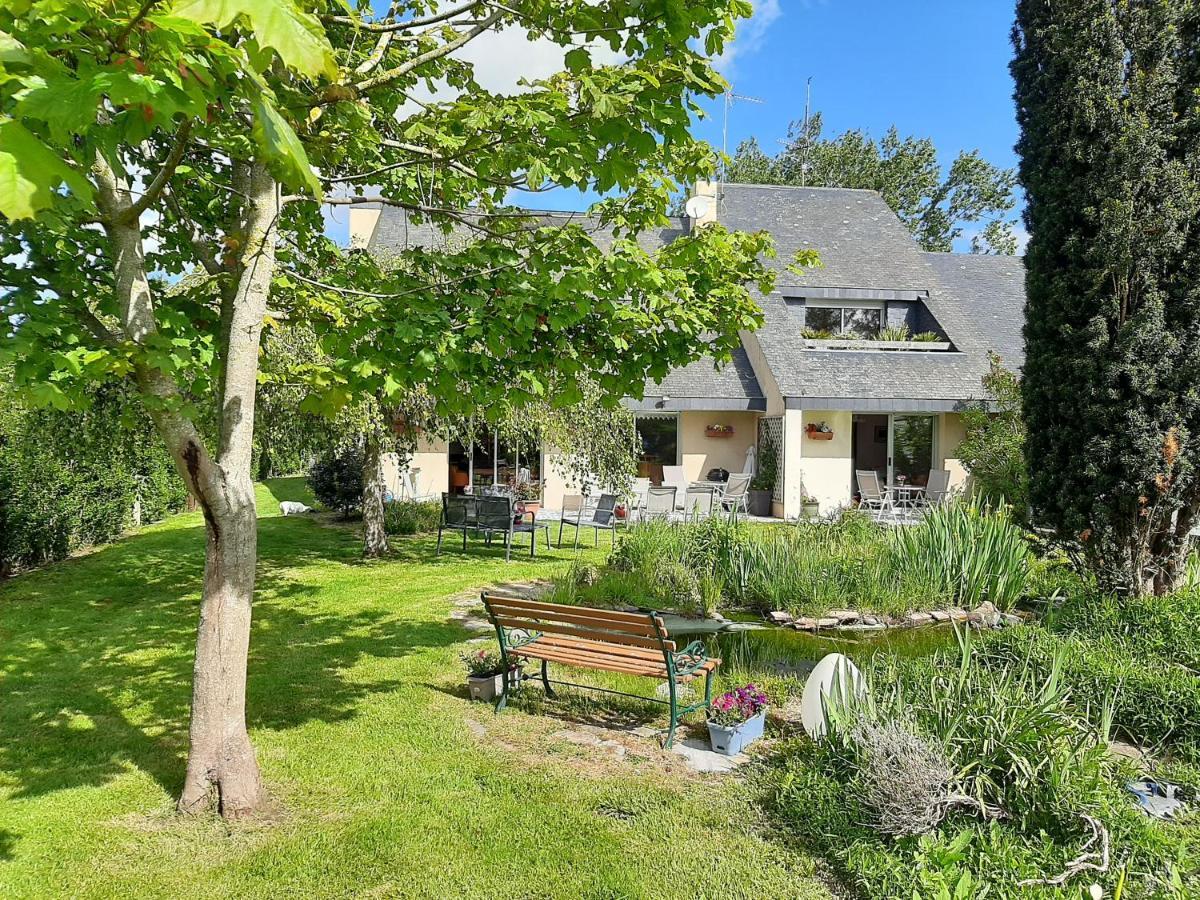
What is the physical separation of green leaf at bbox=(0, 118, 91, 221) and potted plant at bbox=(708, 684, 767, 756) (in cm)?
421

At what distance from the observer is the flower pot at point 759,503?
17.4 m

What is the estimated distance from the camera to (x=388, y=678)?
590cm

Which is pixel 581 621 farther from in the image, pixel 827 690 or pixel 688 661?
pixel 827 690

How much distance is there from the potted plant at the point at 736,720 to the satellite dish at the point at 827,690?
354 mm

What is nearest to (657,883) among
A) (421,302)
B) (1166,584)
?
(421,302)

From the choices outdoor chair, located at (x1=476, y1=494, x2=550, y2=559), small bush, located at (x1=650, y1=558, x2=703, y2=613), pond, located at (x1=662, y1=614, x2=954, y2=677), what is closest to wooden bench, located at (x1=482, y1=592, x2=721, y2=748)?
pond, located at (x1=662, y1=614, x2=954, y2=677)

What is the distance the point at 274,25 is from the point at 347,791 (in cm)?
387

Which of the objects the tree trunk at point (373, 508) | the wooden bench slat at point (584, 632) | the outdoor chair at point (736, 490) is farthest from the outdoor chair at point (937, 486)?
the wooden bench slat at point (584, 632)

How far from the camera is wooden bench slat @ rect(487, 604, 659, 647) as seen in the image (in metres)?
4.61

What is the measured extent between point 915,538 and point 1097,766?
16.2ft

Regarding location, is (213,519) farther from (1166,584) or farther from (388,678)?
(1166,584)

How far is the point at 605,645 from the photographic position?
5.19m

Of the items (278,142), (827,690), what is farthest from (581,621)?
(278,142)

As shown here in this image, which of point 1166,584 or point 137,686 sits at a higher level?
point 1166,584
